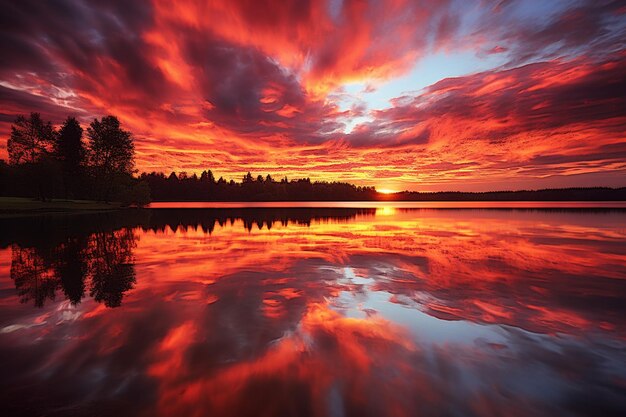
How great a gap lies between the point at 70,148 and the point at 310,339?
8453cm

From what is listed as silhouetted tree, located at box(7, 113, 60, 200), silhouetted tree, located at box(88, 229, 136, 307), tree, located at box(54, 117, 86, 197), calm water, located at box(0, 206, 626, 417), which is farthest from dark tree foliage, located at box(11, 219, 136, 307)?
tree, located at box(54, 117, 86, 197)

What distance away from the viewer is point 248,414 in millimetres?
4727

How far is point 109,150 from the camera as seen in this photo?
223ft

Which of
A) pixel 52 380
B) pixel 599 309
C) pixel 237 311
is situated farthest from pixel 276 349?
pixel 599 309

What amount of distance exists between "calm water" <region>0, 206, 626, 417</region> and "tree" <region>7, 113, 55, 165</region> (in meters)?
63.2

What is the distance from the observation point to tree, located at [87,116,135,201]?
6631cm

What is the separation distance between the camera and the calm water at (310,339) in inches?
202

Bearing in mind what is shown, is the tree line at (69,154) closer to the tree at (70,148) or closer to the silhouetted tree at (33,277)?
the tree at (70,148)

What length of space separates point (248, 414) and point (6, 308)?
9625 millimetres

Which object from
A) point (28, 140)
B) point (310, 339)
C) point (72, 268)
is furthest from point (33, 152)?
point (310, 339)

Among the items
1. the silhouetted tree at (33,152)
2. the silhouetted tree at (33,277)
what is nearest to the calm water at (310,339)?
the silhouetted tree at (33,277)

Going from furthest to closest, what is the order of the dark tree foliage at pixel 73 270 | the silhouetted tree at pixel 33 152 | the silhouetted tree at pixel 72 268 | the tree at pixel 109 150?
the tree at pixel 109 150 < the silhouetted tree at pixel 33 152 < the silhouetted tree at pixel 72 268 < the dark tree foliage at pixel 73 270

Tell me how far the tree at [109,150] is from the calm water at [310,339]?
61.7 meters

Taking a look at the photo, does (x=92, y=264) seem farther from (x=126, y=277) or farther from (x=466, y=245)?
(x=466, y=245)
